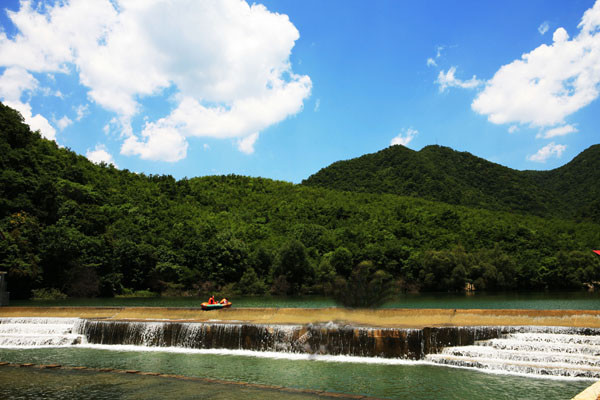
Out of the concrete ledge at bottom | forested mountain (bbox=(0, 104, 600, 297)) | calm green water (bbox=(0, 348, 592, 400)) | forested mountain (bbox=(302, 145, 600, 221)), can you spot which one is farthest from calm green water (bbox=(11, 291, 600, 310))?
forested mountain (bbox=(302, 145, 600, 221))

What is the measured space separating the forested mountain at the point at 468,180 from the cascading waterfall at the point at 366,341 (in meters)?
91.3

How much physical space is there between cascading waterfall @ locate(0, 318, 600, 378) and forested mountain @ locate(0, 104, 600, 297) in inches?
863

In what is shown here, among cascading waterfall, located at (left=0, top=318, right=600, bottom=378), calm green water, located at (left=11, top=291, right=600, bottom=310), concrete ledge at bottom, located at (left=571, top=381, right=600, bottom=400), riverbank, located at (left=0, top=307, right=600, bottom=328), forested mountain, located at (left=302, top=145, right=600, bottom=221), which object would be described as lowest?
→ calm green water, located at (left=11, top=291, right=600, bottom=310)

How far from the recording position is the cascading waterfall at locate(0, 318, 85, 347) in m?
18.3

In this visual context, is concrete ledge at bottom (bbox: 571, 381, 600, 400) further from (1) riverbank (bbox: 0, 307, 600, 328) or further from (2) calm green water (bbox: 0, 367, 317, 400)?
(1) riverbank (bbox: 0, 307, 600, 328)

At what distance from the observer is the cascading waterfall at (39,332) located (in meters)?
18.3

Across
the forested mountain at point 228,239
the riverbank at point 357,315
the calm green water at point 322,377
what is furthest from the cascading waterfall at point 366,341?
the forested mountain at point 228,239

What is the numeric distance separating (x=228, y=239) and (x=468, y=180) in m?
80.5

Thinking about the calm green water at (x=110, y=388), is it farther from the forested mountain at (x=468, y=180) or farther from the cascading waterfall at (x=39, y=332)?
the forested mountain at (x=468, y=180)

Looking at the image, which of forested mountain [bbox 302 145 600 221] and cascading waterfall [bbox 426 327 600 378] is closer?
cascading waterfall [bbox 426 327 600 378]

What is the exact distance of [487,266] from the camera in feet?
192

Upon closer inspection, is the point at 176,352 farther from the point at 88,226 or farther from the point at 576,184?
the point at 576,184

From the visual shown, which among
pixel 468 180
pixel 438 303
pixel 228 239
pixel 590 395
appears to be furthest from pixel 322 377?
pixel 468 180

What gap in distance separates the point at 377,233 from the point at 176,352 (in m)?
57.0
